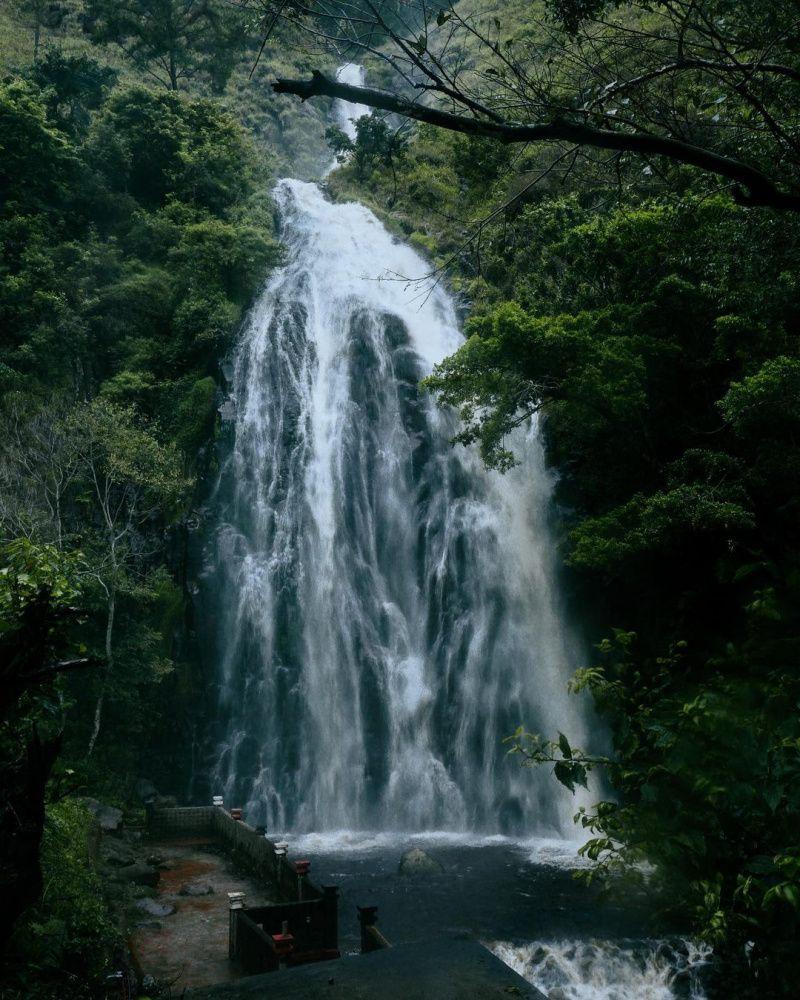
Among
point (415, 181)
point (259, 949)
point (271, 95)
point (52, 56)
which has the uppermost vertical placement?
point (271, 95)

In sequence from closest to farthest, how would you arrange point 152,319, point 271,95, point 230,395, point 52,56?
point 230,395, point 152,319, point 52,56, point 271,95

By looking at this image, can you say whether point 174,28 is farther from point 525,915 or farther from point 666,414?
point 525,915

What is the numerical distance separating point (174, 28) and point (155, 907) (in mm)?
33966

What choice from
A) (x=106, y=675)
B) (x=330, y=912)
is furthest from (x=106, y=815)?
(x=330, y=912)

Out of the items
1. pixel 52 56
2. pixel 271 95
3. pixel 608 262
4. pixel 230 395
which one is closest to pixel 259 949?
pixel 608 262

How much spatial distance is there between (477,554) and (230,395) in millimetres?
8820

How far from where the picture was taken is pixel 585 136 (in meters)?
2.74

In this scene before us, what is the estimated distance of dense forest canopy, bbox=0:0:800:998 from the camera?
3123 millimetres

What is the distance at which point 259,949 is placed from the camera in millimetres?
8789

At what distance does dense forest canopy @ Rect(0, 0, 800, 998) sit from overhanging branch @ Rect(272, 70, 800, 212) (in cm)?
2

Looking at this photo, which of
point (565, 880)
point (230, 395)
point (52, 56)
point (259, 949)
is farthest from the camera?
point (52, 56)

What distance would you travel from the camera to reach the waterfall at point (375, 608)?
1783 centimetres

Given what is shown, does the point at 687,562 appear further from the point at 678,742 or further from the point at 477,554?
the point at 678,742

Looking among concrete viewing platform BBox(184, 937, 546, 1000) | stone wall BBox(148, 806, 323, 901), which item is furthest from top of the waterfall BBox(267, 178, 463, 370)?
concrete viewing platform BBox(184, 937, 546, 1000)
